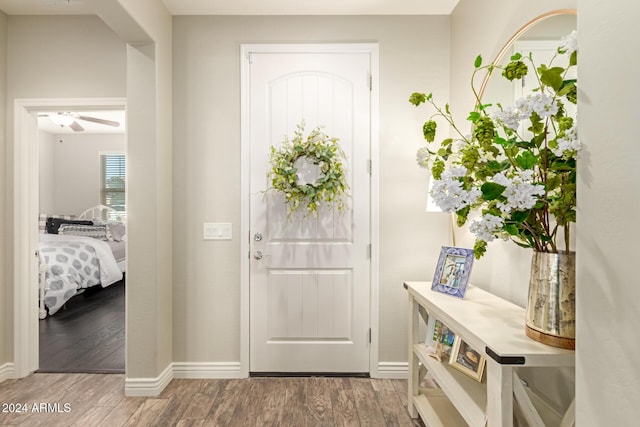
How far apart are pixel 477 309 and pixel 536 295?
1.34 feet

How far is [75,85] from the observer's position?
262 cm

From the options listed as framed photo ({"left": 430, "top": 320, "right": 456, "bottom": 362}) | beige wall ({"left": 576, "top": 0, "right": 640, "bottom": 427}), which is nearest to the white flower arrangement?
beige wall ({"left": 576, "top": 0, "right": 640, "bottom": 427})

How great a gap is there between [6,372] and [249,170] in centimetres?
226

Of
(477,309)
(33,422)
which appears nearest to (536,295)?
(477,309)

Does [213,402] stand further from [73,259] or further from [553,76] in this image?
[73,259]

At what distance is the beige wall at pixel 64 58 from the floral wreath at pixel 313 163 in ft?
4.20

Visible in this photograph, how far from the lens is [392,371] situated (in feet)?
8.64

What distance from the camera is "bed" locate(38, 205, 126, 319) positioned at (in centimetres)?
399

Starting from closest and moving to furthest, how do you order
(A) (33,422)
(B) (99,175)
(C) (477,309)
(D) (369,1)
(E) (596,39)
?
(E) (596,39), (C) (477,309), (A) (33,422), (D) (369,1), (B) (99,175)

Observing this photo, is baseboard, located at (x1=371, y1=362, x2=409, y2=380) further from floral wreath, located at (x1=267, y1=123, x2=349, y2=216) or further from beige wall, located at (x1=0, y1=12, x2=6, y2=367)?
beige wall, located at (x1=0, y1=12, x2=6, y2=367)

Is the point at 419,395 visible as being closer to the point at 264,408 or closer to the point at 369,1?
the point at 264,408

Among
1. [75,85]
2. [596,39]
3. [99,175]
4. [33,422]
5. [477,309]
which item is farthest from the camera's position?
[99,175]

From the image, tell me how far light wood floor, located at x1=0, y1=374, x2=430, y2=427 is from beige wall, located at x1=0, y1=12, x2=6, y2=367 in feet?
1.06

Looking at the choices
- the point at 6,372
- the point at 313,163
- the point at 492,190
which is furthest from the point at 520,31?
the point at 6,372
